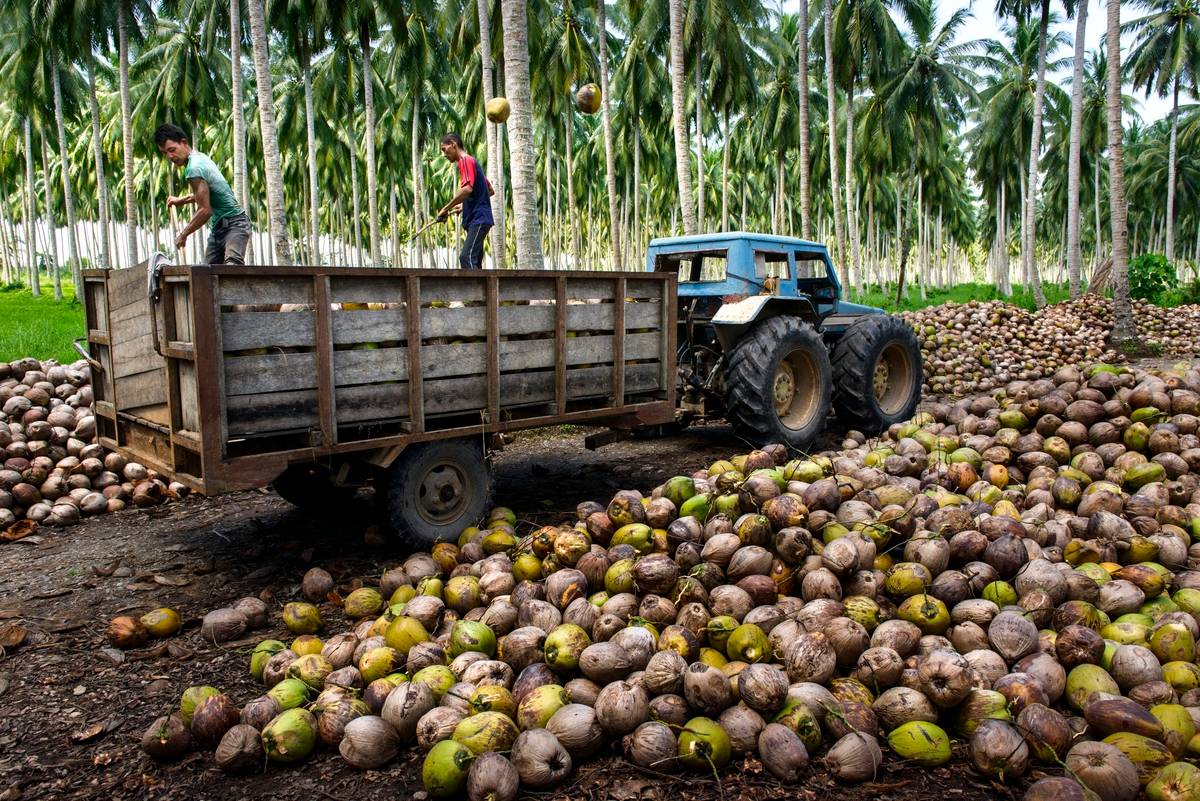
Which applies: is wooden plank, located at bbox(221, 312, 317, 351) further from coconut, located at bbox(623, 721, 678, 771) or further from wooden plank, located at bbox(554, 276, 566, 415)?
coconut, located at bbox(623, 721, 678, 771)

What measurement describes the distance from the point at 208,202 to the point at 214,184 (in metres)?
0.32

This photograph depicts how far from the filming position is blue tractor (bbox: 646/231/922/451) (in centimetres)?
796

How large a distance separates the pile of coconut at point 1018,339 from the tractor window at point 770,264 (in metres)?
5.63

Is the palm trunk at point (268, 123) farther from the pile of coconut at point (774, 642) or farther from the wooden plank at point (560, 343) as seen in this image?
the pile of coconut at point (774, 642)

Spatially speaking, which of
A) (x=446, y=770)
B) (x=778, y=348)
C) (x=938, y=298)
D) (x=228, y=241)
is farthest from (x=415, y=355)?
(x=938, y=298)

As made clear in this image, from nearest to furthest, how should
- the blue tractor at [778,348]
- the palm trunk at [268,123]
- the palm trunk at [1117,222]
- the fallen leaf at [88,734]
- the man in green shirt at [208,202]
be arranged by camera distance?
1. the fallen leaf at [88,734]
2. the man in green shirt at [208,202]
3. the blue tractor at [778,348]
4. the palm trunk at [268,123]
5. the palm trunk at [1117,222]

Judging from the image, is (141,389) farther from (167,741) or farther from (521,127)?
(521,127)

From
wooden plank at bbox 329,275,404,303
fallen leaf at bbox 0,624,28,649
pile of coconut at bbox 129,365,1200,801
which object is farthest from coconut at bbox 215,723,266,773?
wooden plank at bbox 329,275,404,303

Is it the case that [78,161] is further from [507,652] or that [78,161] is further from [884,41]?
[507,652]

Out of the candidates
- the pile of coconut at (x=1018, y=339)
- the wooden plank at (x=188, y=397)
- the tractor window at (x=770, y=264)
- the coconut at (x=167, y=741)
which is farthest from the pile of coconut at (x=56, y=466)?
the pile of coconut at (x=1018, y=339)

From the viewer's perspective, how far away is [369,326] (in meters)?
5.16

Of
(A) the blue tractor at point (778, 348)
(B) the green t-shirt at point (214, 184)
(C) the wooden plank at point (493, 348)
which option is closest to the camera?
(C) the wooden plank at point (493, 348)

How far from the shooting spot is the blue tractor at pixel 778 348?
7965mm

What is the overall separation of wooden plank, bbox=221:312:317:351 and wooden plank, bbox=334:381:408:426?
16.0 inches
